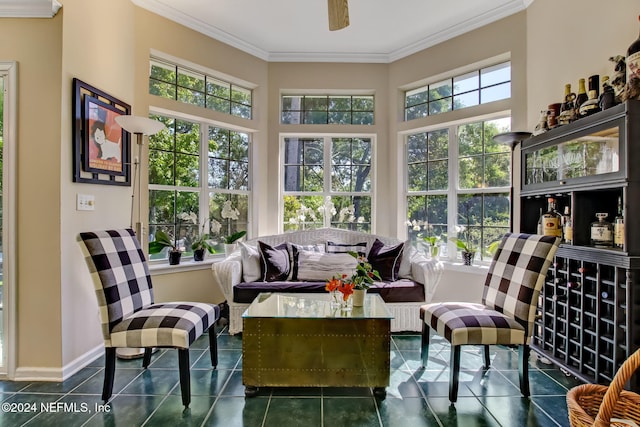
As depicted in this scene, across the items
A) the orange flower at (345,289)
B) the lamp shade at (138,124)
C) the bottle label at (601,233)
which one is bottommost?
the orange flower at (345,289)

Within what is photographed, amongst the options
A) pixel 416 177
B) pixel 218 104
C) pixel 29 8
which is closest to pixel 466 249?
pixel 416 177

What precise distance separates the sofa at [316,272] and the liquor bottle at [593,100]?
169 cm

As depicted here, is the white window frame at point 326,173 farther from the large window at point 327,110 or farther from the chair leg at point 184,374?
the chair leg at point 184,374

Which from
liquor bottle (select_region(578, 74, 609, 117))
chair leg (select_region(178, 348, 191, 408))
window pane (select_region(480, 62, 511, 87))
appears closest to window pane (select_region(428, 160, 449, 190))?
window pane (select_region(480, 62, 511, 87))

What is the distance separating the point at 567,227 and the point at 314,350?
190 cm

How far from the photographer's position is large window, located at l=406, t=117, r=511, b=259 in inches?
138

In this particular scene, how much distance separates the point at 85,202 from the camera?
2514mm

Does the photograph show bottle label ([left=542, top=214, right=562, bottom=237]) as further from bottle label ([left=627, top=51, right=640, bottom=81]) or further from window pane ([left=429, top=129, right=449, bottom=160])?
window pane ([left=429, top=129, right=449, bottom=160])

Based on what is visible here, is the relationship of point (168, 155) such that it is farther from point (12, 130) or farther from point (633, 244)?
point (633, 244)

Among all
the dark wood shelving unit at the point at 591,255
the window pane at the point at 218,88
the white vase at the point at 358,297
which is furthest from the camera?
the window pane at the point at 218,88

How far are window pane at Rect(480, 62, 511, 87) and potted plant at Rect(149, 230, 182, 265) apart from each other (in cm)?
362

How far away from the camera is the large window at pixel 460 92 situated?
3451mm

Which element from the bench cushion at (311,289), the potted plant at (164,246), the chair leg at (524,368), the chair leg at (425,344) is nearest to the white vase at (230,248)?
the potted plant at (164,246)

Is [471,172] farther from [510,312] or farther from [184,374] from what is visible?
[184,374]
